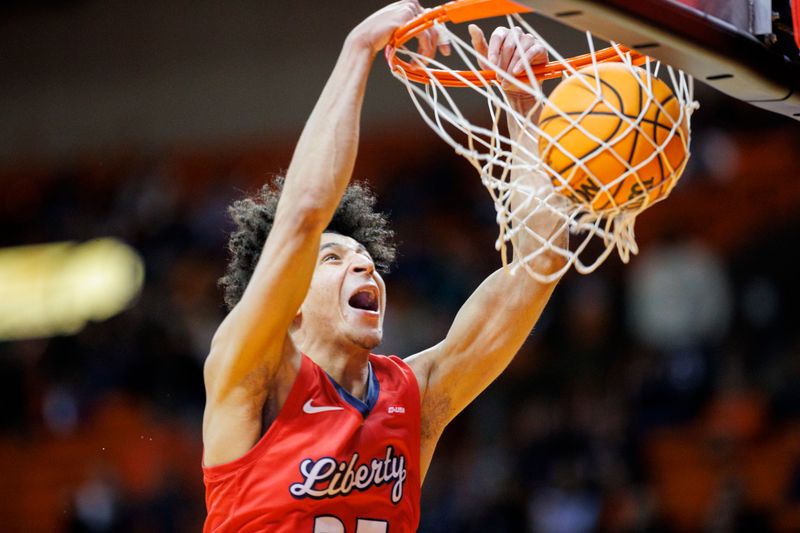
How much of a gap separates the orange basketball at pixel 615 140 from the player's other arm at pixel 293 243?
53cm

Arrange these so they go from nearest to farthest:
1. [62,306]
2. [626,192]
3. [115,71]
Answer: [626,192]
[62,306]
[115,71]

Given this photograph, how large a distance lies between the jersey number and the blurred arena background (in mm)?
4844

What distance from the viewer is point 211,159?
43.8 ft

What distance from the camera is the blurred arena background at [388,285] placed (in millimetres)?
8625

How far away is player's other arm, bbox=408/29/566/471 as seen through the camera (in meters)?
3.91

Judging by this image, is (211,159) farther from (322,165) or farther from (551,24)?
(322,165)

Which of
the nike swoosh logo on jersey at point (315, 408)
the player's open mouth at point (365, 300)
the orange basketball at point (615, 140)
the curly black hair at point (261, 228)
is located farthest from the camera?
the curly black hair at point (261, 228)

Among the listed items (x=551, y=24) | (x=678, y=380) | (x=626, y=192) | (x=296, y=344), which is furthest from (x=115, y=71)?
(x=626, y=192)

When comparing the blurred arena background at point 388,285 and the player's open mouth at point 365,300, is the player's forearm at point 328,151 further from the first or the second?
the blurred arena background at point 388,285

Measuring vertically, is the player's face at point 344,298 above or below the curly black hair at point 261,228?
below

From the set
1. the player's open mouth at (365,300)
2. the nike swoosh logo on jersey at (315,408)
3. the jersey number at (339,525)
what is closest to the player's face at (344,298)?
the player's open mouth at (365,300)

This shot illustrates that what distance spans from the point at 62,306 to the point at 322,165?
10021 millimetres

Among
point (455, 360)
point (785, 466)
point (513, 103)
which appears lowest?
point (785, 466)

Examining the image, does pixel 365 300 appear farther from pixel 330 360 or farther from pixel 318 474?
pixel 318 474
